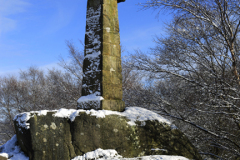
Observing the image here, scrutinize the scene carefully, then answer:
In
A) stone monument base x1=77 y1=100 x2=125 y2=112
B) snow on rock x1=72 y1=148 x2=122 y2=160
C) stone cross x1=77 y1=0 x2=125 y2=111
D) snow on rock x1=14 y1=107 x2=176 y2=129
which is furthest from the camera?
stone cross x1=77 y1=0 x2=125 y2=111

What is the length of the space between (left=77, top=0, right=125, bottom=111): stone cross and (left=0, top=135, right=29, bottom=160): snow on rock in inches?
56.3

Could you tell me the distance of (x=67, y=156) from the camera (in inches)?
151

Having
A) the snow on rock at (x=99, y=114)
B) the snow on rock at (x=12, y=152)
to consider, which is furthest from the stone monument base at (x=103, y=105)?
the snow on rock at (x=12, y=152)

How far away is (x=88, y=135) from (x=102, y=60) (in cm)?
160

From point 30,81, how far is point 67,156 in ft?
65.4

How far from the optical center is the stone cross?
4.59 m

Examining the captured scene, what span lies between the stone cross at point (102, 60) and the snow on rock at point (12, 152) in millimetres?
1430

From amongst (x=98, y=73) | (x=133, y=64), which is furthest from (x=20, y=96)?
(x=98, y=73)

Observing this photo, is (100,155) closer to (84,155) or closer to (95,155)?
(95,155)

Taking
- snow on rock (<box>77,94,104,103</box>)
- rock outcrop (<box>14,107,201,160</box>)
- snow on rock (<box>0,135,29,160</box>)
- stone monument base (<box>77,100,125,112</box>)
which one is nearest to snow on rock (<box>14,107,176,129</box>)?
rock outcrop (<box>14,107,201,160</box>)

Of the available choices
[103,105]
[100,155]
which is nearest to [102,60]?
[103,105]

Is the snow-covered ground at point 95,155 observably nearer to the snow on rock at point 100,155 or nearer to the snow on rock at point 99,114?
the snow on rock at point 100,155

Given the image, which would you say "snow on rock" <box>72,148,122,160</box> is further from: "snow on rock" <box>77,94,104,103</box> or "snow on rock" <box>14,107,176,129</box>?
"snow on rock" <box>77,94,104,103</box>

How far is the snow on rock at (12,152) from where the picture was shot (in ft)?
13.1
